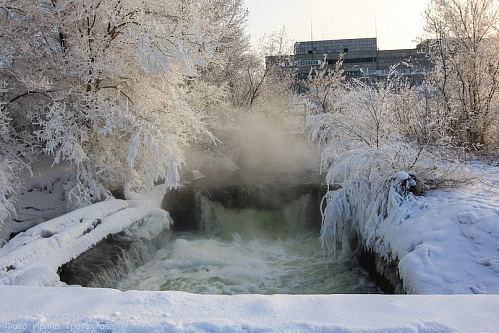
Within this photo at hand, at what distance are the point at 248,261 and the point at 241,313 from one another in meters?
5.50

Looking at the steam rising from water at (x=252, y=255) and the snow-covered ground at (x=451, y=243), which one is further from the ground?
the snow-covered ground at (x=451, y=243)

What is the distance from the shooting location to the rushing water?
6863mm

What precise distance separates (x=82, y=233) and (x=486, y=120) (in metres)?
10.5

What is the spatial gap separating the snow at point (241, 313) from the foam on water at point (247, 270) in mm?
3492

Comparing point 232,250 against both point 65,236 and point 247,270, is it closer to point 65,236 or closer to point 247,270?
point 247,270

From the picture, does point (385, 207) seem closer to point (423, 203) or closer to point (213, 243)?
point (423, 203)

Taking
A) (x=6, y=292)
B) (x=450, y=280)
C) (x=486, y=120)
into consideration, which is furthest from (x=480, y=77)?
(x=6, y=292)

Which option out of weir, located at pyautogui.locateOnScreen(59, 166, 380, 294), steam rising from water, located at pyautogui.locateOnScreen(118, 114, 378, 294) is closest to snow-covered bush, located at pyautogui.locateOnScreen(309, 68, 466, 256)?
steam rising from water, located at pyautogui.locateOnScreen(118, 114, 378, 294)

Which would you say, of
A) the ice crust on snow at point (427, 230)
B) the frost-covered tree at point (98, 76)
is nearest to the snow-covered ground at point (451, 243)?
the ice crust on snow at point (427, 230)

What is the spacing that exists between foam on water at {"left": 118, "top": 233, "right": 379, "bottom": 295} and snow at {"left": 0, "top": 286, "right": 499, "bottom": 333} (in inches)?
137

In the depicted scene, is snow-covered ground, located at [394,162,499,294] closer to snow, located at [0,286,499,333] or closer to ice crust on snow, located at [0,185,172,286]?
snow, located at [0,286,499,333]

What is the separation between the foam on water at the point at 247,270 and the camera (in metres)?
6.80

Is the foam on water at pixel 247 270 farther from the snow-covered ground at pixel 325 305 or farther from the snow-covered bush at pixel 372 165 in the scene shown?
the snow-covered ground at pixel 325 305

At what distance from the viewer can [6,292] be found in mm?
3371
